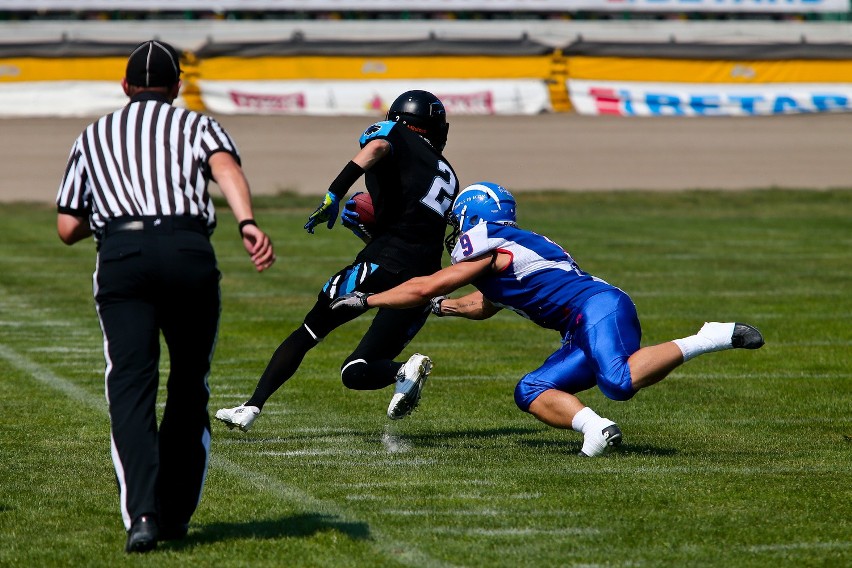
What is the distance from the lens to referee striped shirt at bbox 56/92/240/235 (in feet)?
15.9

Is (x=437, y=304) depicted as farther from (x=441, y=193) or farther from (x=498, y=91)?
(x=498, y=91)

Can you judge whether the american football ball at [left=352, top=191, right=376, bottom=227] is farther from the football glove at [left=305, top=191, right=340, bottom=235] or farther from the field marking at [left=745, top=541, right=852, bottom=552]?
the field marking at [left=745, top=541, right=852, bottom=552]

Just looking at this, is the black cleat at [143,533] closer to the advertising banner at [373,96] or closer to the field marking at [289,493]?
the field marking at [289,493]

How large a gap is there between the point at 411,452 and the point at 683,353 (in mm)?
1361

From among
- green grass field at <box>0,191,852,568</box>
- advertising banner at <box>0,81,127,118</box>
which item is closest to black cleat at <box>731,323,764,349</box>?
green grass field at <box>0,191,852,568</box>

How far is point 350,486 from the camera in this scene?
6008 mm

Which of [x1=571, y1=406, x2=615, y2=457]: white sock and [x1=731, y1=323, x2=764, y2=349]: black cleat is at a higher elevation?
[x1=731, y1=323, x2=764, y2=349]: black cleat

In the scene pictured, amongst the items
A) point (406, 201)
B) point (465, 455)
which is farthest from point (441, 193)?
point (465, 455)

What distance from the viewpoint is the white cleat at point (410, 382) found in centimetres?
698

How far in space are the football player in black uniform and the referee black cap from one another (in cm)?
206

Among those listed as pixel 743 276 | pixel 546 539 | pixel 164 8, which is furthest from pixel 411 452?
pixel 164 8

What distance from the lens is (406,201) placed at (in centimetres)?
734

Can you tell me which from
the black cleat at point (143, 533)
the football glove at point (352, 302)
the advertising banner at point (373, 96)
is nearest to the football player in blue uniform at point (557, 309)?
the football glove at point (352, 302)

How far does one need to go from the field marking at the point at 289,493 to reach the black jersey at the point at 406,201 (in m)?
1.41
